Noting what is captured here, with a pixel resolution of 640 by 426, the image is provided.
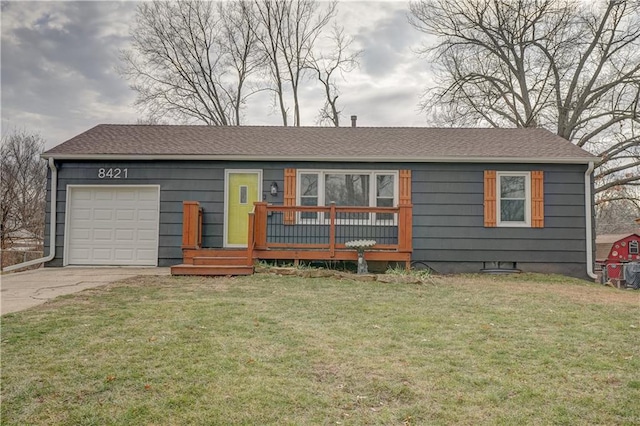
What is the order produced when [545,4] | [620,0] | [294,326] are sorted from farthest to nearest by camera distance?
[545,4]
[620,0]
[294,326]

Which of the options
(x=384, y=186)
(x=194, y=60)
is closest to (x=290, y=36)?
(x=194, y=60)

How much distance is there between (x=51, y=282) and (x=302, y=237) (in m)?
4.55

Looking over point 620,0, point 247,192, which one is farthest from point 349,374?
point 620,0

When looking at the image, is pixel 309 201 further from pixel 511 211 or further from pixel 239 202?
pixel 511 211

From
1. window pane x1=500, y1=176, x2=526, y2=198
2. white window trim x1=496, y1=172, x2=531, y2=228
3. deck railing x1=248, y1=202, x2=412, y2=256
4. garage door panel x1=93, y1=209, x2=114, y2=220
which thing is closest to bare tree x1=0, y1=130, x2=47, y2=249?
garage door panel x1=93, y1=209, x2=114, y2=220

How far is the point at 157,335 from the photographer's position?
12.8ft

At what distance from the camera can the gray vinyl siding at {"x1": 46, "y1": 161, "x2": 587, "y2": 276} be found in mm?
9523

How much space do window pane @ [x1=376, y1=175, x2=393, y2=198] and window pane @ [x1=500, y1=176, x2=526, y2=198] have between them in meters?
2.40

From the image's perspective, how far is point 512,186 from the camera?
972 centimetres

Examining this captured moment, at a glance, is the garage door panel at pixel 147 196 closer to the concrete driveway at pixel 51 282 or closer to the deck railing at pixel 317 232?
the deck railing at pixel 317 232

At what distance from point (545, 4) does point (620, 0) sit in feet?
7.43

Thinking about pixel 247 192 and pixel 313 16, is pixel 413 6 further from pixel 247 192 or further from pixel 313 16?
pixel 247 192

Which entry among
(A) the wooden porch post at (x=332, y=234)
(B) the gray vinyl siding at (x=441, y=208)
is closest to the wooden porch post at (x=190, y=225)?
(B) the gray vinyl siding at (x=441, y=208)

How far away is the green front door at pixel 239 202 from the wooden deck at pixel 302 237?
0.57 meters
